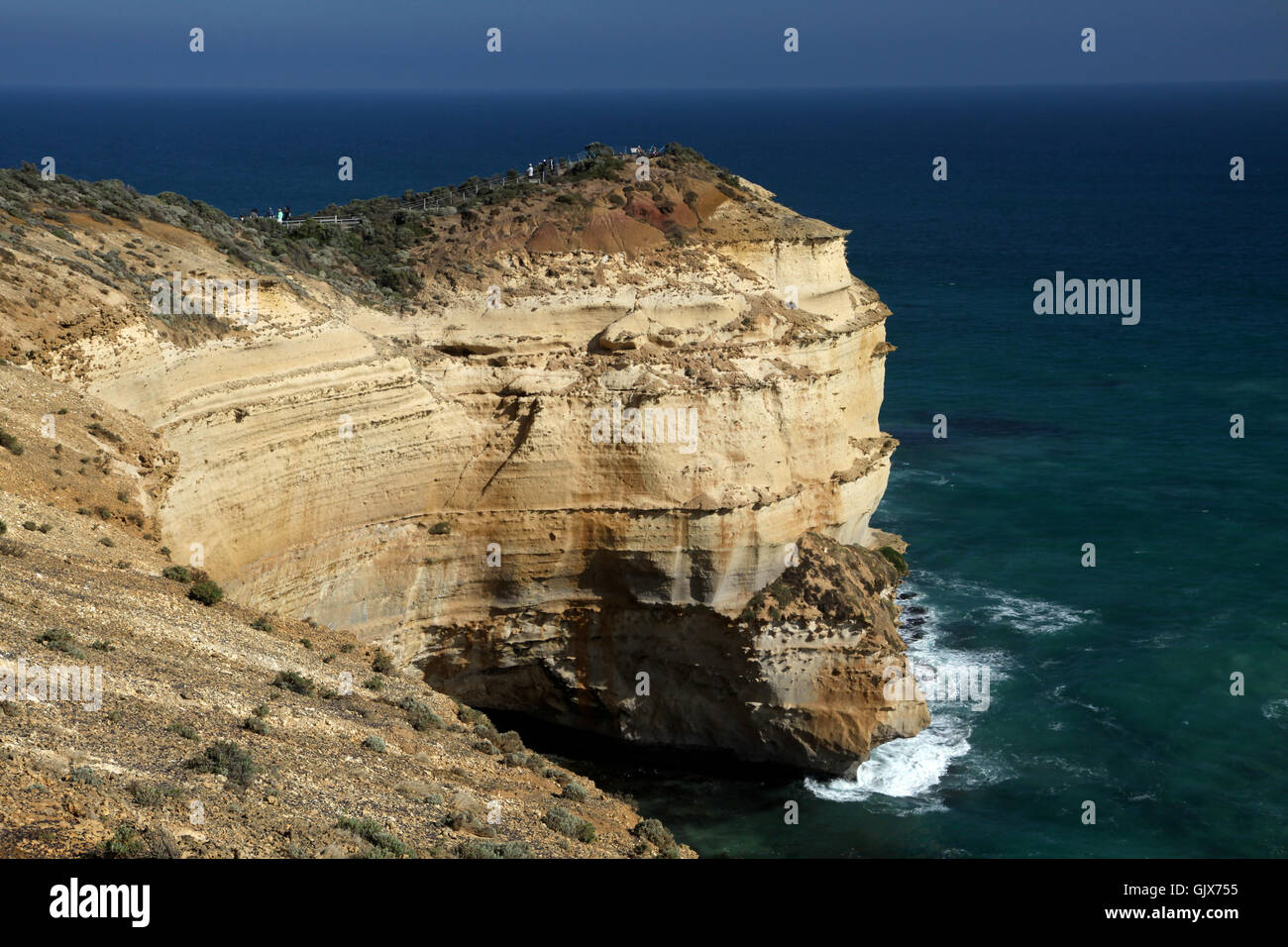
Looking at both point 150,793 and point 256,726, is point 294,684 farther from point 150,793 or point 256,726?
point 150,793

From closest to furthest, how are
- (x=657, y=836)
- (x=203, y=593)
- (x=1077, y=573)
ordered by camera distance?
1. (x=657, y=836)
2. (x=203, y=593)
3. (x=1077, y=573)

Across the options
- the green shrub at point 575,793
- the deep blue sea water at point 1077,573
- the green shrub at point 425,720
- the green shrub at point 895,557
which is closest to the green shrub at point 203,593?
the green shrub at point 425,720

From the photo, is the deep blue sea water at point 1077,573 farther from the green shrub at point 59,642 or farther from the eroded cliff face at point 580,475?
the green shrub at point 59,642

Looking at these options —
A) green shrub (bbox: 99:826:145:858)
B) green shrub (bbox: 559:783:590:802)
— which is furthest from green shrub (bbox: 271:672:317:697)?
green shrub (bbox: 99:826:145:858)

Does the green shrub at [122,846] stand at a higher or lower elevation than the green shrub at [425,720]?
higher

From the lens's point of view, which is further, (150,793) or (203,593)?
(203,593)

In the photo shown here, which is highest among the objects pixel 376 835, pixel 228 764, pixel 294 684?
pixel 228 764

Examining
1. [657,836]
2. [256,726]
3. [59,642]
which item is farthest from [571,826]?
[59,642]

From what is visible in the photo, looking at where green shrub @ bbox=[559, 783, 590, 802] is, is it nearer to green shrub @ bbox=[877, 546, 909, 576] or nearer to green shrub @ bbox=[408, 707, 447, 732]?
green shrub @ bbox=[408, 707, 447, 732]
